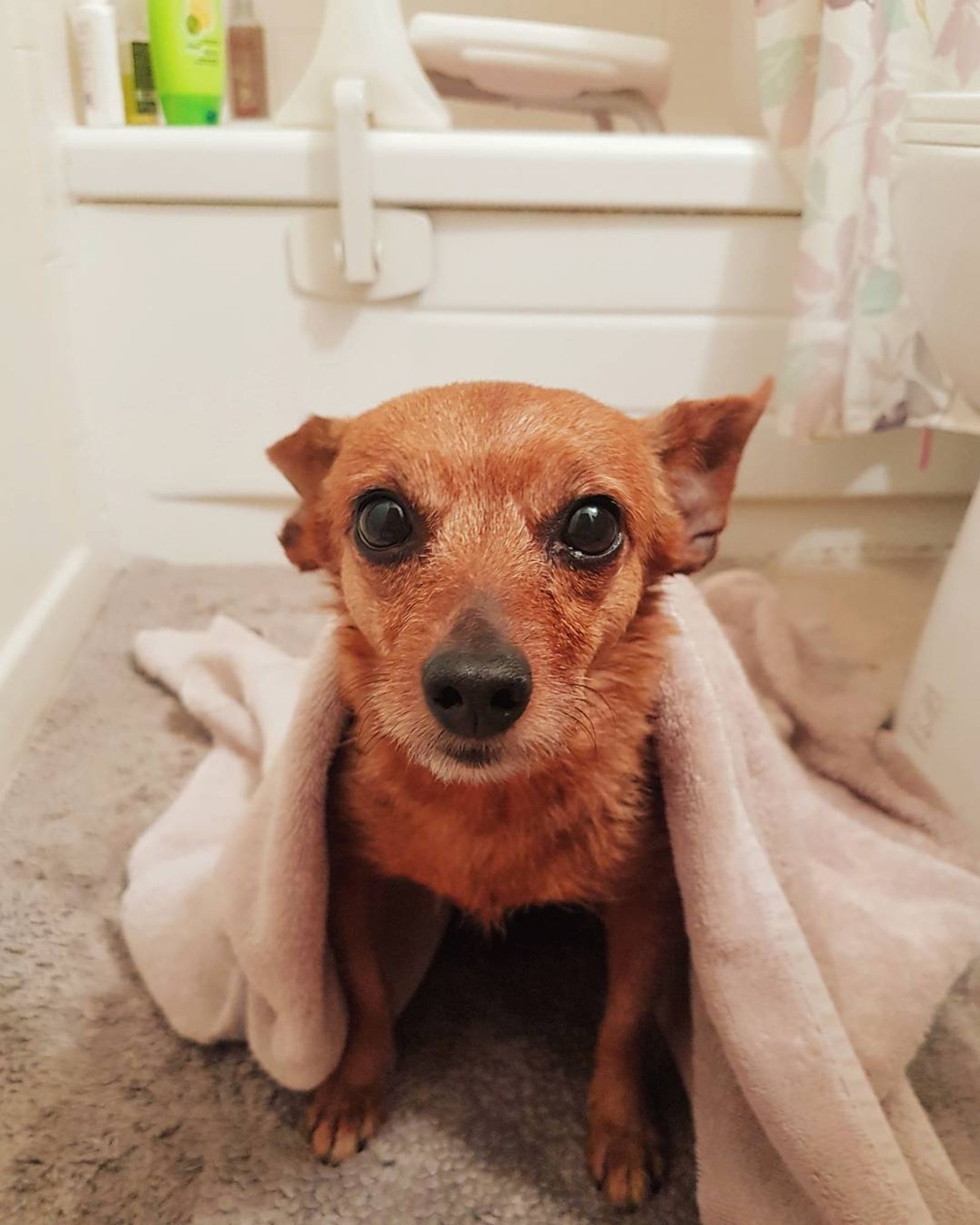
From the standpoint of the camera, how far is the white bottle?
1.52 meters

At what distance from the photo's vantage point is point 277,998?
30.3 inches

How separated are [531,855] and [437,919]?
10.4 inches

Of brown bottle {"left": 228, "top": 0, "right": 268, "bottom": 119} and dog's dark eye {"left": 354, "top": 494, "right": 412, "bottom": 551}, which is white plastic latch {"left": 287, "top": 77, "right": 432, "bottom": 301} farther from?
brown bottle {"left": 228, "top": 0, "right": 268, "bottom": 119}

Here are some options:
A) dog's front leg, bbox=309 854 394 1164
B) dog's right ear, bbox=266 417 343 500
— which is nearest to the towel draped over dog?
dog's front leg, bbox=309 854 394 1164

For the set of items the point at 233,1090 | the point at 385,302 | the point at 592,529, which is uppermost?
the point at 592,529

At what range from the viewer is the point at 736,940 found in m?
0.73

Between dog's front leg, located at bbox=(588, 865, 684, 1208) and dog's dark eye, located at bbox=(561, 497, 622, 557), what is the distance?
301mm

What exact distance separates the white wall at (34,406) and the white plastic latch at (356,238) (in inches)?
15.3

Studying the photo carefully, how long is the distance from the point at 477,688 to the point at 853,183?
1.26 meters

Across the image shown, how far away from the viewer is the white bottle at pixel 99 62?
1.52 metres

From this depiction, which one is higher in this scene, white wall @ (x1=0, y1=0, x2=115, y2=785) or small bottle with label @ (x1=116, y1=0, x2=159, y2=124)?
small bottle with label @ (x1=116, y1=0, x2=159, y2=124)

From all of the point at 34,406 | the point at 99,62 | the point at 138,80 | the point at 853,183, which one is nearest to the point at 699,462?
the point at 853,183

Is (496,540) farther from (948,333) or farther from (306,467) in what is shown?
(948,333)

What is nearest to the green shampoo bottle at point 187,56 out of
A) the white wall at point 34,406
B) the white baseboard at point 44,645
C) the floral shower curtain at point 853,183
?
the white wall at point 34,406
